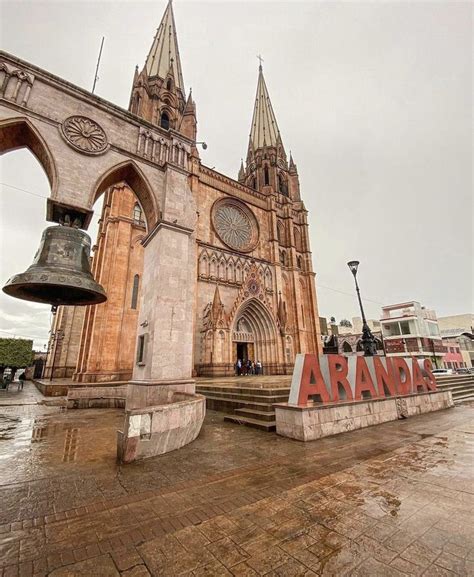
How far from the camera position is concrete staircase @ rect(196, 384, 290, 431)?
6.93 metres

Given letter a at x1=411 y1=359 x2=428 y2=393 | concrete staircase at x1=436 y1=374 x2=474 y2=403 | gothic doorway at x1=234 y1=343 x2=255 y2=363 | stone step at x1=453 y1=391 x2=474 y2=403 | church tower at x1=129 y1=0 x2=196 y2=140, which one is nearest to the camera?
letter a at x1=411 y1=359 x2=428 y2=393

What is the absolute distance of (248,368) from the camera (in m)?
22.3

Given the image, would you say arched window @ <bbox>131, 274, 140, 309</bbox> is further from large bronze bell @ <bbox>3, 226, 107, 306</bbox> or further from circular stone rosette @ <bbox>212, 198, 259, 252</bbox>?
large bronze bell @ <bbox>3, 226, 107, 306</bbox>

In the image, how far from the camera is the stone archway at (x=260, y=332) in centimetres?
2272

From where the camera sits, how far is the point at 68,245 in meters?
5.50

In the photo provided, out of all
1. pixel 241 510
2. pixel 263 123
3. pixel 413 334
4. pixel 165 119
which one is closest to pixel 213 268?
pixel 165 119

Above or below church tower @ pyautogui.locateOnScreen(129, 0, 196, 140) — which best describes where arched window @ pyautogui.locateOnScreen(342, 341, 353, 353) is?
below

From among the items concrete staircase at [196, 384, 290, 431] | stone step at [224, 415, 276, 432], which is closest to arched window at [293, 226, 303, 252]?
concrete staircase at [196, 384, 290, 431]

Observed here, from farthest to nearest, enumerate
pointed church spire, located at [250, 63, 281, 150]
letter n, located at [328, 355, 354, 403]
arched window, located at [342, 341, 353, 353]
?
arched window, located at [342, 341, 353, 353]
pointed church spire, located at [250, 63, 281, 150]
letter n, located at [328, 355, 354, 403]

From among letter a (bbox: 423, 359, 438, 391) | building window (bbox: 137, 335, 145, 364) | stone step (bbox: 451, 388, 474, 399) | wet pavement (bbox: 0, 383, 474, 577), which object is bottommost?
stone step (bbox: 451, 388, 474, 399)

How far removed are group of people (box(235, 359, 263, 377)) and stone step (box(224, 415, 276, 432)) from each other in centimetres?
1450

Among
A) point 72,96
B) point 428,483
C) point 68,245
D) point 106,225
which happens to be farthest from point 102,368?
point 428,483

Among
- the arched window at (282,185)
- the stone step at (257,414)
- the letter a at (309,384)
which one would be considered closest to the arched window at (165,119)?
the arched window at (282,185)

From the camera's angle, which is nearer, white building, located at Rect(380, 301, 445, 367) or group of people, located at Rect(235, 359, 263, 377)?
group of people, located at Rect(235, 359, 263, 377)
